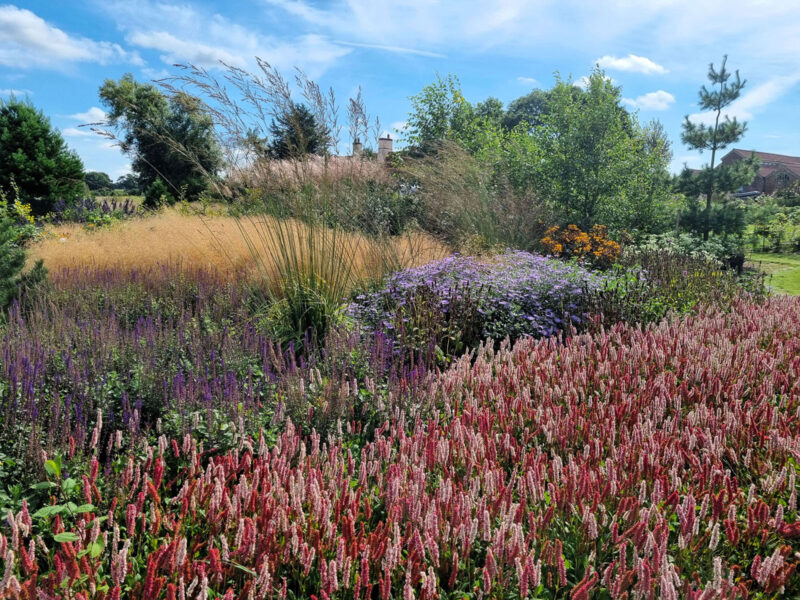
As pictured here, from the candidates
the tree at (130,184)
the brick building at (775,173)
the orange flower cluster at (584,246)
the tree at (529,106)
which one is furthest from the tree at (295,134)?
the brick building at (775,173)

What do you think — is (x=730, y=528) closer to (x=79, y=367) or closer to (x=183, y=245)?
(x=79, y=367)

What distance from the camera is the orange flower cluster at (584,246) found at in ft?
35.5

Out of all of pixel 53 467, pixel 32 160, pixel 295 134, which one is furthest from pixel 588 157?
pixel 32 160

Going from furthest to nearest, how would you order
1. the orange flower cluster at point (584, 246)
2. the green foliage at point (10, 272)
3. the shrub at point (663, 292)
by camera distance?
the orange flower cluster at point (584, 246) < the shrub at point (663, 292) < the green foliage at point (10, 272)

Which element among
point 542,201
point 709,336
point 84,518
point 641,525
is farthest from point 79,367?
point 542,201

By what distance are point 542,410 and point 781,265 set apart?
51.1ft

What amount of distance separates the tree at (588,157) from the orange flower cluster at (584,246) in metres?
1.30

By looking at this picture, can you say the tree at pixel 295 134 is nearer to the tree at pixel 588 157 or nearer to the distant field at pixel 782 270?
the distant field at pixel 782 270

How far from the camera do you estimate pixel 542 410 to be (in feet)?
8.76

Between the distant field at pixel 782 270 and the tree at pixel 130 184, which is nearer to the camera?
the distant field at pixel 782 270

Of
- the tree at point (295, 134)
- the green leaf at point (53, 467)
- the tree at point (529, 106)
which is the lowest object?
the green leaf at point (53, 467)

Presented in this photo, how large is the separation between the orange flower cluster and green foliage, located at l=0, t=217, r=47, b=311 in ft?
27.2

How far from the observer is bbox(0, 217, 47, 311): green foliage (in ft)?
18.2

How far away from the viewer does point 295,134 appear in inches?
220
